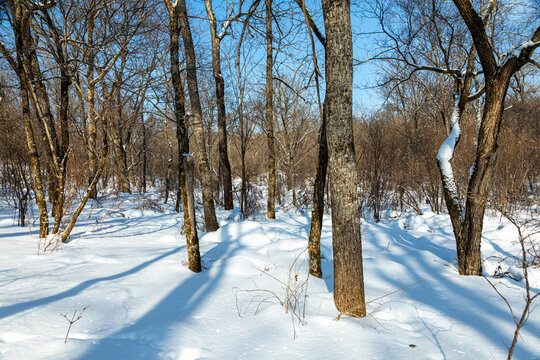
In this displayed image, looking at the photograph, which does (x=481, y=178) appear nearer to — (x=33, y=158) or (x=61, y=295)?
(x=61, y=295)

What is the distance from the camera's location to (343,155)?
2559mm

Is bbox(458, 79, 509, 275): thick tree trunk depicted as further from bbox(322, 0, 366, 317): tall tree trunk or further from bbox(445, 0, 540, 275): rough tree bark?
bbox(322, 0, 366, 317): tall tree trunk

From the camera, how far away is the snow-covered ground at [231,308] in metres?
2.03

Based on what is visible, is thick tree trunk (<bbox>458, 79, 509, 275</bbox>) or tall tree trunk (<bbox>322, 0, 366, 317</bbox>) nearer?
tall tree trunk (<bbox>322, 0, 366, 317</bbox>)

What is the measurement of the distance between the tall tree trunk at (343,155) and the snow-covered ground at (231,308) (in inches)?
12.8

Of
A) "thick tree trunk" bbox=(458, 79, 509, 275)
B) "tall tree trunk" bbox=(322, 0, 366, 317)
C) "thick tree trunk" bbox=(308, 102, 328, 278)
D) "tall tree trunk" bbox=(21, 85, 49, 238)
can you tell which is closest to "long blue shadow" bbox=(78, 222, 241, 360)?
"thick tree trunk" bbox=(308, 102, 328, 278)

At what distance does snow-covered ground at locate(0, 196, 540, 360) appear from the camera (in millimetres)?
2029

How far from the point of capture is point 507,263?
495 centimetres

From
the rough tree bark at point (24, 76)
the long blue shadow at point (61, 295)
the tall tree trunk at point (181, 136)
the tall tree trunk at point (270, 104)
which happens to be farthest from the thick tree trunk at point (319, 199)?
the tall tree trunk at point (270, 104)

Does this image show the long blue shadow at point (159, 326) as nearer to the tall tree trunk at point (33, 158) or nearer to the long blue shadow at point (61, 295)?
the long blue shadow at point (61, 295)

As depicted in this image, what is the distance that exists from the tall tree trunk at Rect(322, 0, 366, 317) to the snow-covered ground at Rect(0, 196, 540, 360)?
0.33 meters

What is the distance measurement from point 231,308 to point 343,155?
6.16 feet

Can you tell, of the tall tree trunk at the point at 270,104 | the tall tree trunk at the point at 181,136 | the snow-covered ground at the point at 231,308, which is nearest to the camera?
the snow-covered ground at the point at 231,308

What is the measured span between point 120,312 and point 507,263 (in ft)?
19.9
